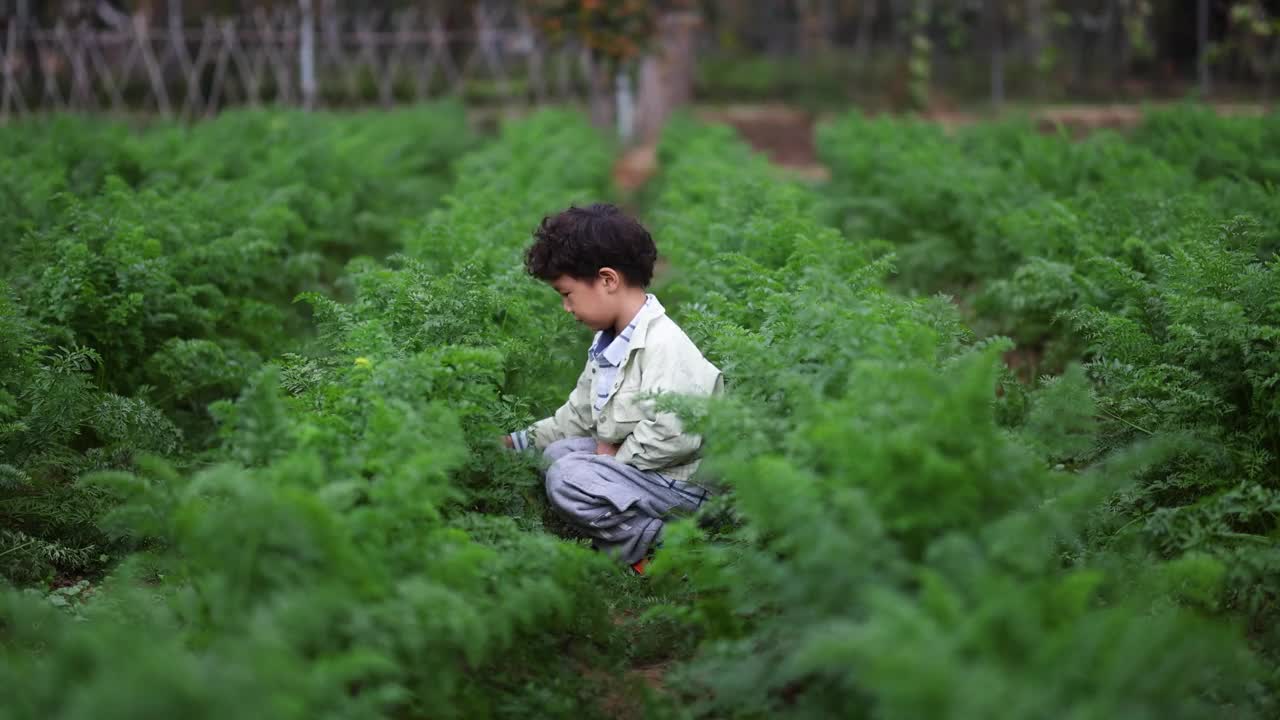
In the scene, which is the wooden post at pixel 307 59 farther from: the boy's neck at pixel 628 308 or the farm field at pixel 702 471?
the boy's neck at pixel 628 308

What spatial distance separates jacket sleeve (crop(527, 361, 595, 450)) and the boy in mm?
150

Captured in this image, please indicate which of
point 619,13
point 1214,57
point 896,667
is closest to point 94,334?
point 896,667

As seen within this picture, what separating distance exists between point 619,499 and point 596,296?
853mm

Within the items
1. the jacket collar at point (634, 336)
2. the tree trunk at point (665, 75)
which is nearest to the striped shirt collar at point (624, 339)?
the jacket collar at point (634, 336)

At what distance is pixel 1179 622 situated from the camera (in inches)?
138

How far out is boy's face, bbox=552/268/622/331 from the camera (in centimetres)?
569

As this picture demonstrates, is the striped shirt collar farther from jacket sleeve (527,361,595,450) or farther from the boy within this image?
jacket sleeve (527,361,595,450)

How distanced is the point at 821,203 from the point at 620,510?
520cm

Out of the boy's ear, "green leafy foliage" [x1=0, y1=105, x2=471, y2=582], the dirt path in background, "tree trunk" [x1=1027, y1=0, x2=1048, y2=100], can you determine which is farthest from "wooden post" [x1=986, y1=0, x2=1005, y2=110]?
the boy's ear

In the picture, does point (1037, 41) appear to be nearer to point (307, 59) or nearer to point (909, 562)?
point (307, 59)

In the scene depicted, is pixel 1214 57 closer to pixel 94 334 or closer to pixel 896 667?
pixel 94 334

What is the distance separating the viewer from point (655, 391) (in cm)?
547

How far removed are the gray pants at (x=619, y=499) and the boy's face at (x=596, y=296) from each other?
594 millimetres

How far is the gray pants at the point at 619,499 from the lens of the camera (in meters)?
5.58
